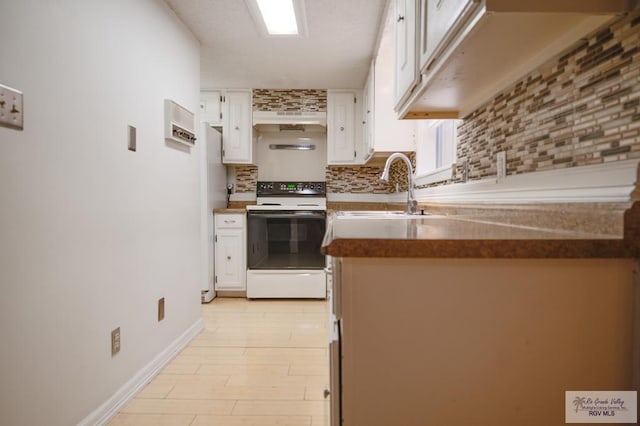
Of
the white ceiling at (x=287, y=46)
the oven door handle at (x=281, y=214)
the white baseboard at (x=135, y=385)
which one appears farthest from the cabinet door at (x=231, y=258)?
the white ceiling at (x=287, y=46)

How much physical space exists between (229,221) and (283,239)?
0.55 meters

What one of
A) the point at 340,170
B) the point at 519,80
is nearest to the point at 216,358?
the point at 519,80

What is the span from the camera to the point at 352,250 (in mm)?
683

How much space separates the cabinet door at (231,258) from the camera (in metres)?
3.41

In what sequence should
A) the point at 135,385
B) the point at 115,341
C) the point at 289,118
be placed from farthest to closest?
1. the point at 289,118
2. the point at 135,385
3. the point at 115,341

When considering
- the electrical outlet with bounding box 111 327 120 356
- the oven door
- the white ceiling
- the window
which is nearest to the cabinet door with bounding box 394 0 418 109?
the window

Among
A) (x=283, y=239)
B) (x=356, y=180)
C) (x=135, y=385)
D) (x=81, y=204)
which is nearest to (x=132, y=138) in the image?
(x=81, y=204)

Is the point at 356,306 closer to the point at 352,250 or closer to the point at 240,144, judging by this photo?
the point at 352,250

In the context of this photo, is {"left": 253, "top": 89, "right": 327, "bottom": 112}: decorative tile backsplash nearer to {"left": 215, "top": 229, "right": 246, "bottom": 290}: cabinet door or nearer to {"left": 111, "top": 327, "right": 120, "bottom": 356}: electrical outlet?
{"left": 215, "top": 229, "right": 246, "bottom": 290}: cabinet door

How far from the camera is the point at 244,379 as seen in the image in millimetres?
1860

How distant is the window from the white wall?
5.34 feet

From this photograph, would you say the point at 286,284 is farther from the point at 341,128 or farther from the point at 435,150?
the point at 435,150

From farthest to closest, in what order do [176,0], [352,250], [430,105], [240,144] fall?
1. [240,144]
2. [176,0]
3. [430,105]
4. [352,250]

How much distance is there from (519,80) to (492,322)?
87cm
